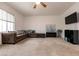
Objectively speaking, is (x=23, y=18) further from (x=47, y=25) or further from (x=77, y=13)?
(x=77, y=13)

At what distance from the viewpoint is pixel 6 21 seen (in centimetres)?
856

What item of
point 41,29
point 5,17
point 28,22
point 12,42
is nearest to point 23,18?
point 28,22

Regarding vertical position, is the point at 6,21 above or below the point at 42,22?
below

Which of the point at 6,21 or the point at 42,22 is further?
the point at 42,22

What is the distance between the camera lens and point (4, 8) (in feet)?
25.0

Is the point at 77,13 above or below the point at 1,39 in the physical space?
above

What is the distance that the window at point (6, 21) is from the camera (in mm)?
7654

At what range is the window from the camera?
765 cm

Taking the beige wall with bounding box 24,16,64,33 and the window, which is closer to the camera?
the window

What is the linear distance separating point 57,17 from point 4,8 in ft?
25.9

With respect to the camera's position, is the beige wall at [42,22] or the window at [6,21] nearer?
the window at [6,21]

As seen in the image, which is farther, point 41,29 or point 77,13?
point 41,29

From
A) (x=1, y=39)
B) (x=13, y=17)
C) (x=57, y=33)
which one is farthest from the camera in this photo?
(x=57, y=33)

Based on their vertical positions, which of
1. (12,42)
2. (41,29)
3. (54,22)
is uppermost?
(54,22)
